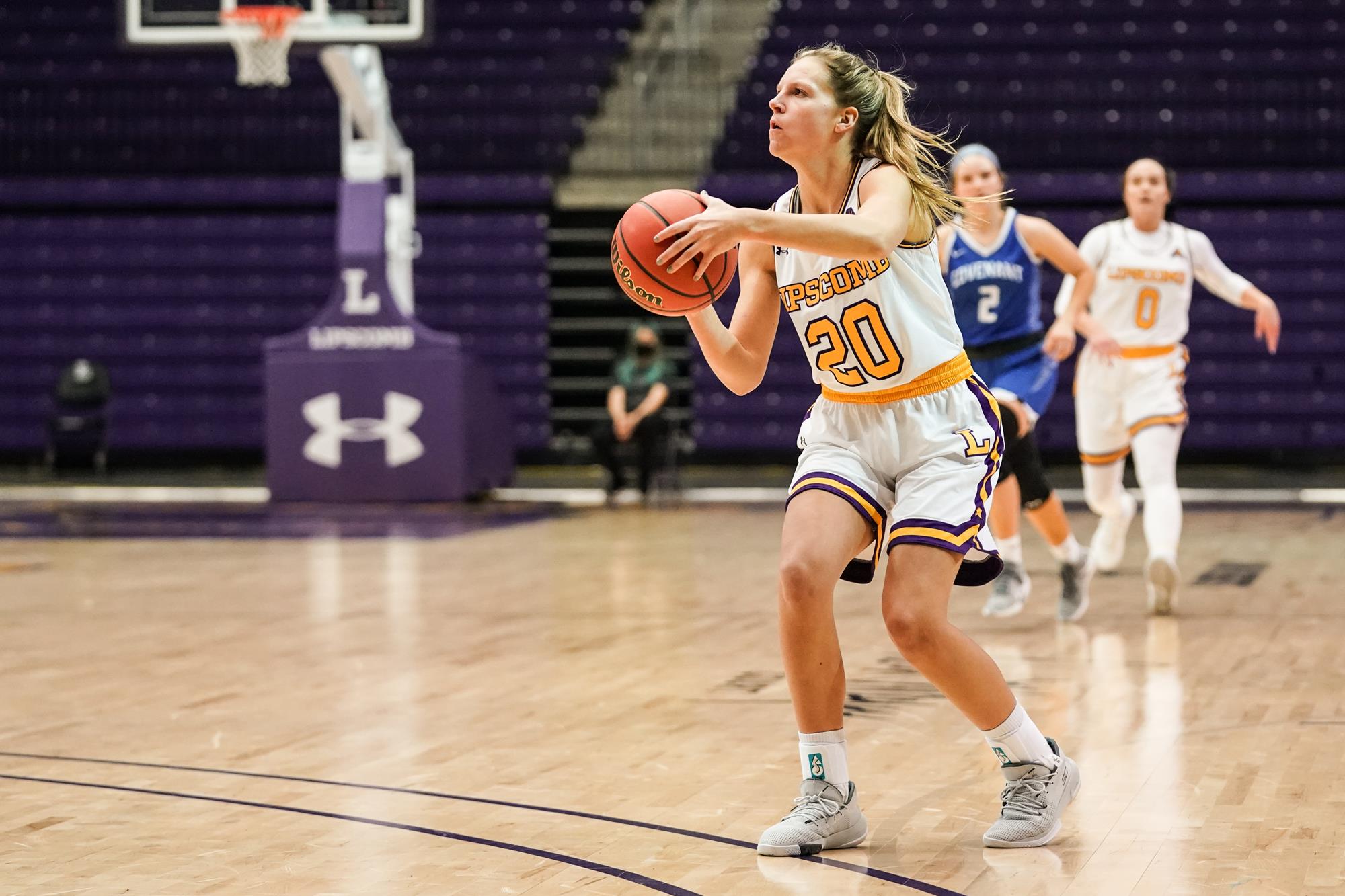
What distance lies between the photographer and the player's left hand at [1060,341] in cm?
616

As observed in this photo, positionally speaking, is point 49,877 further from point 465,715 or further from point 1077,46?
point 1077,46

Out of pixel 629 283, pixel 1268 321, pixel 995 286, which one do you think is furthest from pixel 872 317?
pixel 1268 321

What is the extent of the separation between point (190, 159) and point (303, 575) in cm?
947

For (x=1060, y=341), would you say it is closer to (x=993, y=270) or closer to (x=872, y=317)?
(x=993, y=270)

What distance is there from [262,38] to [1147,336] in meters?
7.42

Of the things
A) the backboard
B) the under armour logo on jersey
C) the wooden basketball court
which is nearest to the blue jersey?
the wooden basketball court

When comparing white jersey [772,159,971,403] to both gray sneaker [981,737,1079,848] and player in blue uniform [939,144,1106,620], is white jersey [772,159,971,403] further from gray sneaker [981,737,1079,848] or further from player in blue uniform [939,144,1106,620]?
player in blue uniform [939,144,1106,620]

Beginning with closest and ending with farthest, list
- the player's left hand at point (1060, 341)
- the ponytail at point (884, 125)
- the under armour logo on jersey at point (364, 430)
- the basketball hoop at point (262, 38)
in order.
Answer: the ponytail at point (884, 125) → the player's left hand at point (1060, 341) → the basketball hoop at point (262, 38) → the under armour logo on jersey at point (364, 430)

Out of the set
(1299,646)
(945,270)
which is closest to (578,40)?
(945,270)

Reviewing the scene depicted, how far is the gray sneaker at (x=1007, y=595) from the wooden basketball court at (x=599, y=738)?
0.55 feet

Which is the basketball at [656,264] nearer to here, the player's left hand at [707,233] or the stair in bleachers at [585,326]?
the player's left hand at [707,233]

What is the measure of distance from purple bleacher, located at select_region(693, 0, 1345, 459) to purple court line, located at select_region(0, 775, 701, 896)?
11.9 meters

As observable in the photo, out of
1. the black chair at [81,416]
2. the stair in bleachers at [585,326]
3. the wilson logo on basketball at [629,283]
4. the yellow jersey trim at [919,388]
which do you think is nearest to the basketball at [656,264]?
the wilson logo on basketball at [629,283]

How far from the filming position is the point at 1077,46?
52.7 ft
